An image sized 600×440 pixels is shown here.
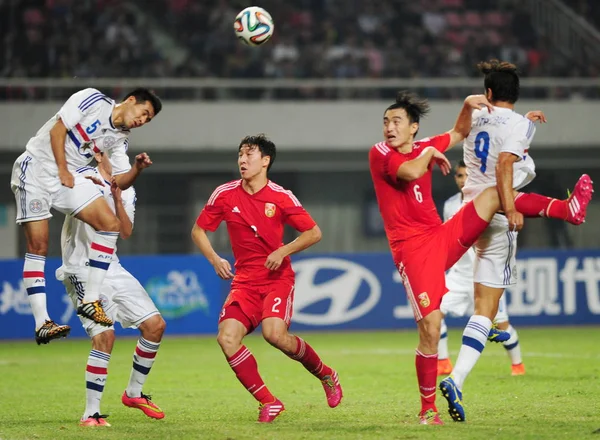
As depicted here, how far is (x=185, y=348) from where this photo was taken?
1547 centimetres

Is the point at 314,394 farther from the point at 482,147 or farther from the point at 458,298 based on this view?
the point at 482,147

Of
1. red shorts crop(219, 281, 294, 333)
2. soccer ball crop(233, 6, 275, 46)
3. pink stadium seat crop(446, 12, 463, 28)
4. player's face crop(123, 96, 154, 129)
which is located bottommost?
red shorts crop(219, 281, 294, 333)

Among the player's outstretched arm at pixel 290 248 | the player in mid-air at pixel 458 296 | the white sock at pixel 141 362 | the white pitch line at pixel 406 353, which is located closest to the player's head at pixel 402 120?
the player's outstretched arm at pixel 290 248

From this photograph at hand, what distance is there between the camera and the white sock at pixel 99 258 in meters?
7.75

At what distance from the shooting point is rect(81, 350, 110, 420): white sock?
25.2ft

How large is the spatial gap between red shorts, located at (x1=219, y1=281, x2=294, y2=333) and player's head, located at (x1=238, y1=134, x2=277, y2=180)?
0.89 meters

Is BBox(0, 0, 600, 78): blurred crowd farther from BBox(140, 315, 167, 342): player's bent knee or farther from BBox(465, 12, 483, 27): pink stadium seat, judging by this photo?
BBox(140, 315, 167, 342): player's bent knee

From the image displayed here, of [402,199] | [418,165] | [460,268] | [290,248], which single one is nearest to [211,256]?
[290,248]

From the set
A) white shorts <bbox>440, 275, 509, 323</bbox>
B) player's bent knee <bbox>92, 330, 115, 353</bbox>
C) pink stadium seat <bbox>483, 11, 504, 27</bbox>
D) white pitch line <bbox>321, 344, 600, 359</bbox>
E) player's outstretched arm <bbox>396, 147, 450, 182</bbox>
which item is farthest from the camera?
pink stadium seat <bbox>483, 11, 504, 27</bbox>

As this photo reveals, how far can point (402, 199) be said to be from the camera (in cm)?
745

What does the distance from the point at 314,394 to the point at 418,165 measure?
131 inches

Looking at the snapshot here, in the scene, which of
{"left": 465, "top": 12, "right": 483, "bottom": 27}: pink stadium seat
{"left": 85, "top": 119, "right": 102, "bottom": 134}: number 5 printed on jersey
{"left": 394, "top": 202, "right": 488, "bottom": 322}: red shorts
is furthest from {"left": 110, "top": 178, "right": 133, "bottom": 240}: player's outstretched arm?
{"left": 465, "top": 12, "right": 483, "bottom": 27}: pink stadium seat

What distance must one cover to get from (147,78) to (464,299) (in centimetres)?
1221

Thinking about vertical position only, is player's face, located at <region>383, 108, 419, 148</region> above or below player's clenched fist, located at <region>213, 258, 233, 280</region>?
above
